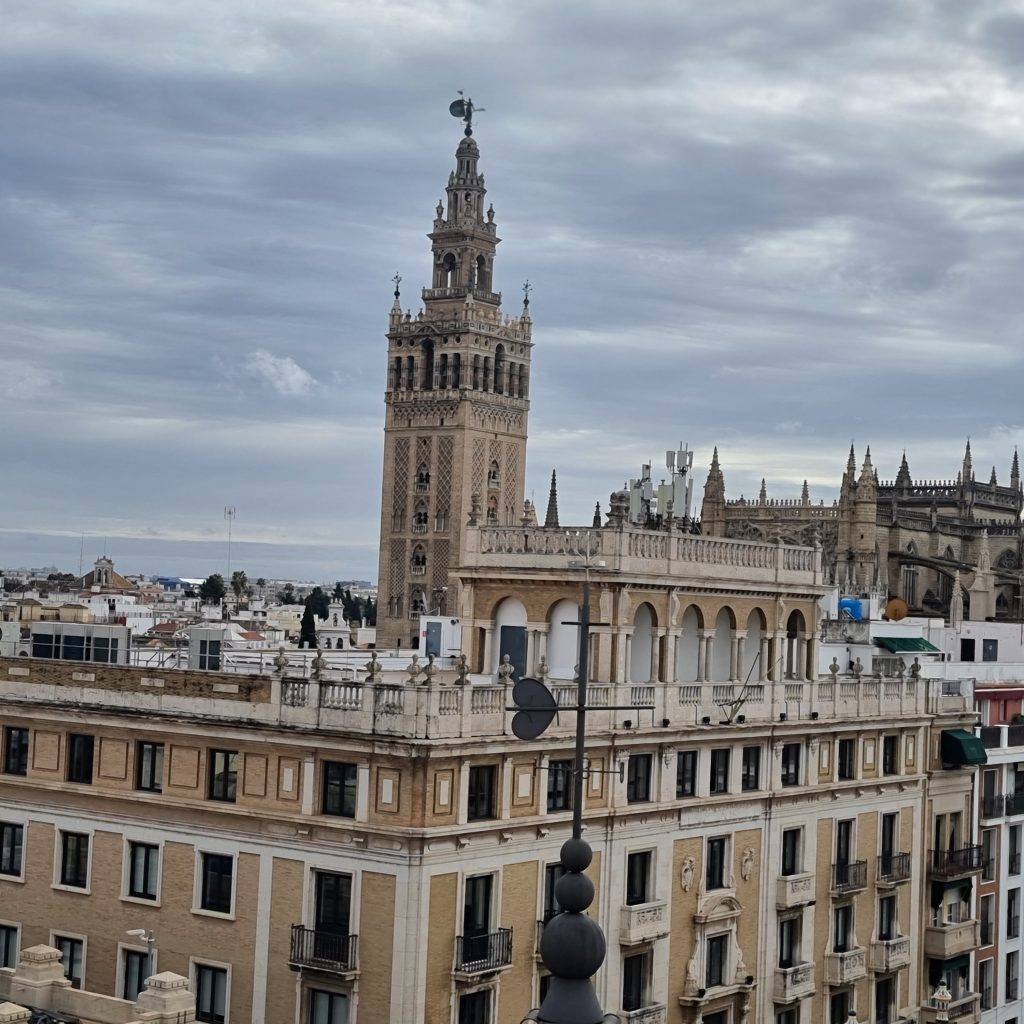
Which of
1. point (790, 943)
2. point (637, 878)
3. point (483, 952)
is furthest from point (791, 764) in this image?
point (483, 952)

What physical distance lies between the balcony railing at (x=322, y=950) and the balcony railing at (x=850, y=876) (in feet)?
50.1

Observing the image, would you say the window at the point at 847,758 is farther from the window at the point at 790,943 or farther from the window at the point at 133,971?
the window at the point at 133,971

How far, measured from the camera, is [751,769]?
134 feet

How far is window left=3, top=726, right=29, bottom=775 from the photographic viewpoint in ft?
126

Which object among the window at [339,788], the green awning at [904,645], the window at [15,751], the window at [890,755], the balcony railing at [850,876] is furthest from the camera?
the green awning at [904,645]

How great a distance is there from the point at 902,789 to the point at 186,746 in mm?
20345

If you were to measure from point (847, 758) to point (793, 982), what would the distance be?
598cm

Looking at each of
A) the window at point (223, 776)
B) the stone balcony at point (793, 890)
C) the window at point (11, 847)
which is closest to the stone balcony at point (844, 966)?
the stone balcony at point (793, 890)

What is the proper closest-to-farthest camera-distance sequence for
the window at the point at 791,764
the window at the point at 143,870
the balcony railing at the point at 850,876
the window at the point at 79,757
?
1. the window at the point at 143,870
2. the window at the point at 79,757
3. the window at the point at 791,764
4. the balcony railing at the point at 850,876

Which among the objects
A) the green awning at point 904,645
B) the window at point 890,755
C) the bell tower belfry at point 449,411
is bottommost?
the window at point 890,755

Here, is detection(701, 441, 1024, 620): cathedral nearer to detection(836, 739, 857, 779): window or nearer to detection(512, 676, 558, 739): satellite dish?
detection(836, 739, 857, 779): window

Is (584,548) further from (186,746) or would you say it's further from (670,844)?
(186,746)

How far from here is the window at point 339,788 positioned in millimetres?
33094

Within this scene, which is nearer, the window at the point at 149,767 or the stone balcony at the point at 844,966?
the window at the point at 149,767
